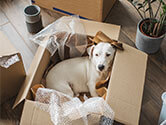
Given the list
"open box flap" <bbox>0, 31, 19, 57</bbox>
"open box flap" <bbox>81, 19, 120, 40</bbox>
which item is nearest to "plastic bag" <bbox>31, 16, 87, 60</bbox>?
"open box flap" <bbox>81, 19, 120, 40</bbox>

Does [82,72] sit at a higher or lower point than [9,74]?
lower

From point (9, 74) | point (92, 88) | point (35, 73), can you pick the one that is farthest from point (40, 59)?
point (92, 88)

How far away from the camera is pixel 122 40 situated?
71.3 inches

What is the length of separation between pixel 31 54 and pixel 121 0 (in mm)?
865

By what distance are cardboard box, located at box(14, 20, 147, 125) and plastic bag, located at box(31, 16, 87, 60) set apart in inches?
1.9

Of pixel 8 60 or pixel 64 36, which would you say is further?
pixel 64 36

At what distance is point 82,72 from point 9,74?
393 millimetres

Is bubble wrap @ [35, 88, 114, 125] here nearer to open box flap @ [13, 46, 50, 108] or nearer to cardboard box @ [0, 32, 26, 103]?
open box flap @ [13, 46, 50, 108]

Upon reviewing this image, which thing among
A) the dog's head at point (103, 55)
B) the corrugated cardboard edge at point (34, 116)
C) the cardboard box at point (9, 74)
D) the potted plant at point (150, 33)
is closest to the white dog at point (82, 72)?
the dog's head at point (103, 55)

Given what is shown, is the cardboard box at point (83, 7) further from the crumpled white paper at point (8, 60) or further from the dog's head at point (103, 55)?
the crumpled white paper at point (8, 60)

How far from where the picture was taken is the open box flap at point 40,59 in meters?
1.21

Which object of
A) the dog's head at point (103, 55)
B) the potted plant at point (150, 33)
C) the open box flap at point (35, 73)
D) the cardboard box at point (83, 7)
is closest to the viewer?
the open box flap at point (35, 73)

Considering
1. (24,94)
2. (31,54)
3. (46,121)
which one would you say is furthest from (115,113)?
(31,54)

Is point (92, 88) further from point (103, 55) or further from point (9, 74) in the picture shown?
point (9, 74)
